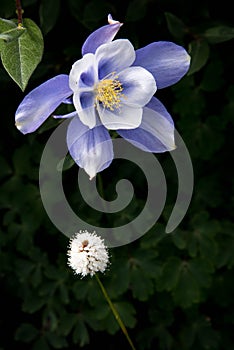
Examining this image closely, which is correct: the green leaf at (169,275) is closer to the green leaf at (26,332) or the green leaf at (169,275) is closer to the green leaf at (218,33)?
the green leaf at (26,332)

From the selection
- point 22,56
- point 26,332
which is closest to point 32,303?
point 26,332

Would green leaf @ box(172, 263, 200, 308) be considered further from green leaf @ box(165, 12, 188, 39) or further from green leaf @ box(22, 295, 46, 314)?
green leaf @ box(165, 12, 188, 39)

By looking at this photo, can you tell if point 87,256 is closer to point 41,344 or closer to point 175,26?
point 175,26

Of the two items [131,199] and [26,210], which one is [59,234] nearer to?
[26,210]

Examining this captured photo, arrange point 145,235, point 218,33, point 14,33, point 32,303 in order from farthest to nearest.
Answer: point 32,303 → point 145,235 → point 218,33 → point 14,33

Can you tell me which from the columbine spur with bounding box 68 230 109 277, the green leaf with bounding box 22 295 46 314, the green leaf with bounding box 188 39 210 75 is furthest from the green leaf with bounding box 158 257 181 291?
the columbine spur with bounding box 68 230 109 277

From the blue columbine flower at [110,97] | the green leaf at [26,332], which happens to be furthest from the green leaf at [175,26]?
the green leaf at [26,332]

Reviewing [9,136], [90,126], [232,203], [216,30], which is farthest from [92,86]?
[232,203]
